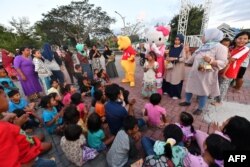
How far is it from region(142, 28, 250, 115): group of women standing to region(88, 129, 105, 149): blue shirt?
2016 mm

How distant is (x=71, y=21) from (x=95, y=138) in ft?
122

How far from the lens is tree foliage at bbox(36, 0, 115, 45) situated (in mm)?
34812

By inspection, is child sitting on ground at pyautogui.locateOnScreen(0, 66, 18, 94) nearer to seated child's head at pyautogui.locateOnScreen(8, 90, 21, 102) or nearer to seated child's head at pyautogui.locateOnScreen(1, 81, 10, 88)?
seated child's head at pyautogui.locateOnScreen(1, 81, 10, 88)

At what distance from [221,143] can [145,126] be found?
5.52ft

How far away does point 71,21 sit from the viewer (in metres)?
34.9

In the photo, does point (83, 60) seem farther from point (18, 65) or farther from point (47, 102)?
point (47, 102)

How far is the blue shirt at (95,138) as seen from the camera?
240 cm

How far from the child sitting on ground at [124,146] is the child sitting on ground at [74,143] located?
0.42 m

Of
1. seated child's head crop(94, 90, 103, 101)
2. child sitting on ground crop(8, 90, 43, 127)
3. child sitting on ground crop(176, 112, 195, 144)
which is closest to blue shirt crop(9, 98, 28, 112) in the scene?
child sitting on ground crop(8, 90, 43, 127)

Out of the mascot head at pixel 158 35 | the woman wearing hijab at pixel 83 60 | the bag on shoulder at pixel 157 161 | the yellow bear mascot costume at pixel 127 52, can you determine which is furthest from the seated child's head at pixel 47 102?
the woman wearing hijab at pixel 83 60

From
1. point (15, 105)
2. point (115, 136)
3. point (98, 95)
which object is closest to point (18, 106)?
point (15, 105)

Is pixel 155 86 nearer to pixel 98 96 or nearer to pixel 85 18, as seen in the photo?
pixel 98 96

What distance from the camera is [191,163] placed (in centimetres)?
177

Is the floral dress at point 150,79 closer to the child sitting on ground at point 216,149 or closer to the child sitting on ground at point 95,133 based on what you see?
the child sitting on ground at point 95,133
